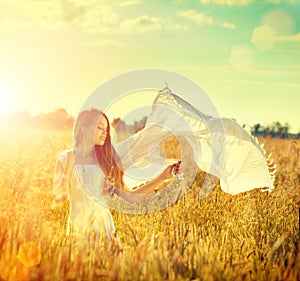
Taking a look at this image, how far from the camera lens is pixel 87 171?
15.2ft

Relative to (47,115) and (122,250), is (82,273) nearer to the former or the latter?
(122,250)

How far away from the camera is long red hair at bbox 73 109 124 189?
→ 179 inches

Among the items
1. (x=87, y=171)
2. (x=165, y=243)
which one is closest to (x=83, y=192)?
(x=87, y=171)

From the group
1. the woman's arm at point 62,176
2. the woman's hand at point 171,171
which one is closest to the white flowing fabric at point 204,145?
the woman's arm at point 62,176

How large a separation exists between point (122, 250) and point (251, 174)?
92.3 inches

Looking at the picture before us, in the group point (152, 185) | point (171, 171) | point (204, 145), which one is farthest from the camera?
point (204, 145)

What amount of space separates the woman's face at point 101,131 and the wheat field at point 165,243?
2.72 ft

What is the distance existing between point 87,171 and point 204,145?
4.98ft

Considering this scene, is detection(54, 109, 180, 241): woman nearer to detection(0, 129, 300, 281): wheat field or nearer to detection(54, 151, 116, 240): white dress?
detection(54, 151, 116, 240): white dress

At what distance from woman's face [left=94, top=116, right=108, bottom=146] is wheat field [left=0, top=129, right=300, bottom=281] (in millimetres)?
829

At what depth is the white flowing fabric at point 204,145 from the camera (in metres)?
5.23

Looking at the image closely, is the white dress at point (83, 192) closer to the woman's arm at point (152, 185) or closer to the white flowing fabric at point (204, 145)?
the woman's arm at point (152, 185)

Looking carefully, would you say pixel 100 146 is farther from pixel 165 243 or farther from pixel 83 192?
pixel 165 243

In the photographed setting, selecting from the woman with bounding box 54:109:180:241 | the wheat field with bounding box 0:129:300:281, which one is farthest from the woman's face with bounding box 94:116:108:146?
the wheat field with bounding box 0:129:300:281
